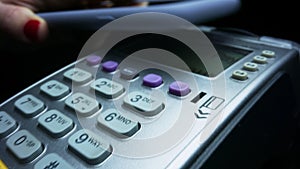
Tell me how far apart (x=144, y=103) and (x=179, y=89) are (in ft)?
0.09

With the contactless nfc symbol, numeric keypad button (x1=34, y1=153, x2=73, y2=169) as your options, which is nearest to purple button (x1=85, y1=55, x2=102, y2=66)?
the contactless nfc symbol

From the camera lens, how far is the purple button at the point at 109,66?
0.28 m

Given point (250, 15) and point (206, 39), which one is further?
point (250, 15)

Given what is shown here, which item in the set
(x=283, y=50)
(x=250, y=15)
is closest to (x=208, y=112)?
(x=283, y=50)

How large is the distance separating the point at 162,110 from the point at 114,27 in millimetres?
111

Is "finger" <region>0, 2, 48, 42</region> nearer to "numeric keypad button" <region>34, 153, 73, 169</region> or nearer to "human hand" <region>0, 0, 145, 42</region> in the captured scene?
"human hand" <region>0, 0, 145, 42</region>

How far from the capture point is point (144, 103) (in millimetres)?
220

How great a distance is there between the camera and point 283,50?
0.27 m

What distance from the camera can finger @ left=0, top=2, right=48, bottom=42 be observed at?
1.04ft

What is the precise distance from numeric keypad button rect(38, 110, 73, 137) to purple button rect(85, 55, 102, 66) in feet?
0.22

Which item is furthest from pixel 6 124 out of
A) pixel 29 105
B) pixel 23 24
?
pixel 23 24

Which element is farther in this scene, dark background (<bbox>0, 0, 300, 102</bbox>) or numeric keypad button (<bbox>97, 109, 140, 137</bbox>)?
dark background (<bbox>0, 0, 300, 102</bbox>)

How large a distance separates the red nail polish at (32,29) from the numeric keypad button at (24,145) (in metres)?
0.13

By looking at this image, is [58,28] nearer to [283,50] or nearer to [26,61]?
[26,61]
